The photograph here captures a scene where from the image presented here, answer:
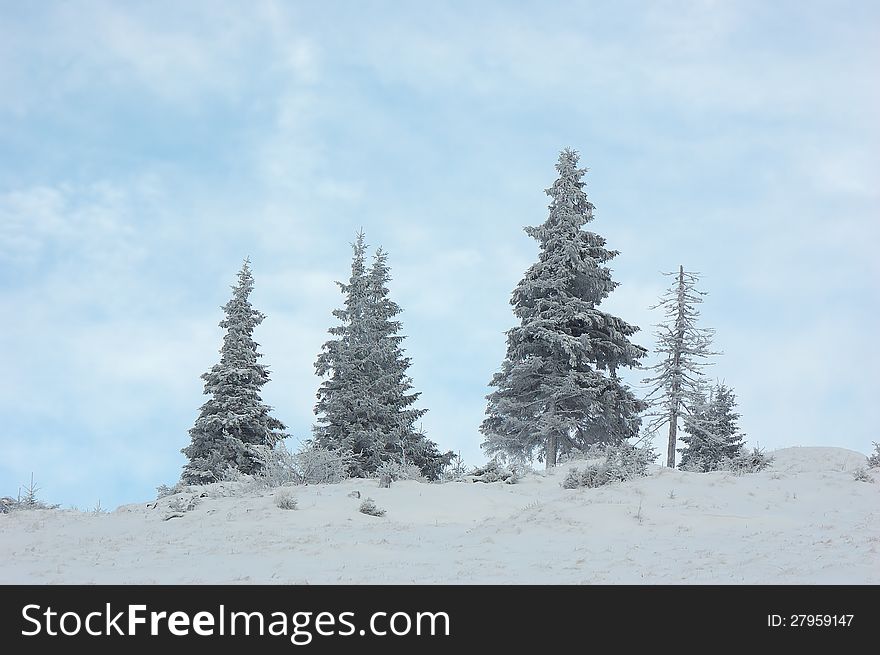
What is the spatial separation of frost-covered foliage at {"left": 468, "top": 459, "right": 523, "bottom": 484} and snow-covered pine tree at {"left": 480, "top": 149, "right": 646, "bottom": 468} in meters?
7.94

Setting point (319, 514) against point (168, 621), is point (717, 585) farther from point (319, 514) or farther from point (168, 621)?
point (319, 514)

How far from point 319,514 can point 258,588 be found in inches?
234

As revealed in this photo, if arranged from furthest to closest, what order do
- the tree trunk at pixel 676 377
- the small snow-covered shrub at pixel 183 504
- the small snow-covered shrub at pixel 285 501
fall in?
1. the tree trunk at pixel 676 377
2. the small snow-covered shrub at pixel 183 504
3. the small snow-covered shrub at pixel 285 501

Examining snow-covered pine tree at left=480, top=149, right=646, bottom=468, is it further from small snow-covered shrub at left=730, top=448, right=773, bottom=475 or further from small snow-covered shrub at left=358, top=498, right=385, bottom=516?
small snow-covered shrub at left=358, top=498, right=385, bottom=516

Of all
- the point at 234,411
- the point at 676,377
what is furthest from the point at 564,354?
the point at 234,411

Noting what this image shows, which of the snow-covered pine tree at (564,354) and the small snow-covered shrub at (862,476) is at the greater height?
the snow-covered pine tree at (564,354)

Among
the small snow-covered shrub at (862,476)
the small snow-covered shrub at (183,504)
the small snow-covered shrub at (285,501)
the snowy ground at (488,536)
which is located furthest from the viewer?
the small snow-covered shrub at (862,476)

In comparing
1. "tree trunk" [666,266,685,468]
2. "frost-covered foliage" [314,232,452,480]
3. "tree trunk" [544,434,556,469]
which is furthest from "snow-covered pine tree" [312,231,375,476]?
"tree trunk" [666,266,685,468]

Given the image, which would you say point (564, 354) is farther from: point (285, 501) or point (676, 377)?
point (285, 501)

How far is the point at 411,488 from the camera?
56.1ft

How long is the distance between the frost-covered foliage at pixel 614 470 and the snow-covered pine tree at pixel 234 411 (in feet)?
56.3

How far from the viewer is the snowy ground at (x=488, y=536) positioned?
9.12m

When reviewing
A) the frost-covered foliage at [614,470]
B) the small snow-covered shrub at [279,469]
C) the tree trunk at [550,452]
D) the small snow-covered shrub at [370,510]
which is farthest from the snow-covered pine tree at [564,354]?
the small snow-covered shrub at [370,510]

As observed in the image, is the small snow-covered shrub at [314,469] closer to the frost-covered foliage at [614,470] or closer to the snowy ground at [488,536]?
the snowy ground at [488,536]
